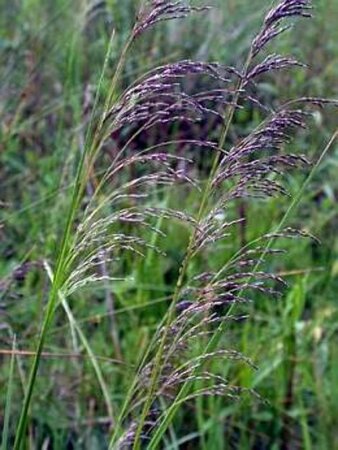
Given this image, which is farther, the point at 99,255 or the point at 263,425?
the point at 263,425

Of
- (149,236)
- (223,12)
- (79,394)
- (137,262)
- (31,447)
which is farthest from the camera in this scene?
(223,12)

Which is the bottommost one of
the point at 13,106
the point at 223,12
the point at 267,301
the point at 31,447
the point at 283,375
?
the point at 31,447

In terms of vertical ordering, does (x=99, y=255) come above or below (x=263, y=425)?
above

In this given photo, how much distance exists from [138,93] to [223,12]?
3.56 meters

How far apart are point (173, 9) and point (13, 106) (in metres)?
1.95

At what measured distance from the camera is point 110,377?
251 cm

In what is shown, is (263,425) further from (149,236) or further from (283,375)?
(149,236)

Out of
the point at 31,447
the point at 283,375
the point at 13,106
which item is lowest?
the point at 31,447

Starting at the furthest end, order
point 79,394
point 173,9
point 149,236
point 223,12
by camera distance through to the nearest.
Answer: point 223,12 → point 149,236 → point 79,394 → point 173,9

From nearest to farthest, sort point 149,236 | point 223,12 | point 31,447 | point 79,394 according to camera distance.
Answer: point 31,447, point 79,394, point 149,236, point 223,12

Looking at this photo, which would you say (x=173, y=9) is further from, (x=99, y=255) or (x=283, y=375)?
(x=283, y=375)

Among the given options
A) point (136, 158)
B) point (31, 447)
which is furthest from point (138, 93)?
point (31, 447)

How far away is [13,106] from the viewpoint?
3162 millimetres

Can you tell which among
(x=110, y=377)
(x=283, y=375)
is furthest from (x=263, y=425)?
(x=110, y=377)
